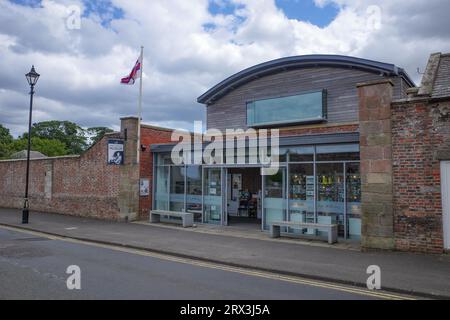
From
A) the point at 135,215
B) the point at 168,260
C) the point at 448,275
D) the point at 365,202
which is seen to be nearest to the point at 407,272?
the point at 448,275

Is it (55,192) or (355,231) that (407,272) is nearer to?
(355,231)

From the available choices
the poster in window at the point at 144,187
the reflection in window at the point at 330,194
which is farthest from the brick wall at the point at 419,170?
the poster in window at the point at 144,187

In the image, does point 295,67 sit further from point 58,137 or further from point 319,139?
point 58,137

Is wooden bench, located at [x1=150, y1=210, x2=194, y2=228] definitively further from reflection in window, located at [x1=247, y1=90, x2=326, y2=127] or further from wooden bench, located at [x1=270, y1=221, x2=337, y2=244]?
reflection in window, located at [x1=247, y1=90, x2=326, y2=127]

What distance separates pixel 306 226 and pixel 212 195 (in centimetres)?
516

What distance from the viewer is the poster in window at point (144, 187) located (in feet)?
59.3

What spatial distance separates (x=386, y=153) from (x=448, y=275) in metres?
3.78

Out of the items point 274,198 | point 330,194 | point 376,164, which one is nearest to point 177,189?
point 274,198

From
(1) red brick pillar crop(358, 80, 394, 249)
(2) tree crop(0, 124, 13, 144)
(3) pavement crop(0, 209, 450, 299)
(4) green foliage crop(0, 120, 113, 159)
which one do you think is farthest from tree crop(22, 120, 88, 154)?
(1) red brick pillar crop(358, 80, 394, 249)

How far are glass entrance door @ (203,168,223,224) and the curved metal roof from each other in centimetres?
937

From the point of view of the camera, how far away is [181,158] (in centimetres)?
1759

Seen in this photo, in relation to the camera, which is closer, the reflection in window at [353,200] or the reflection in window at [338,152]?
the reflection in window at [353,200]

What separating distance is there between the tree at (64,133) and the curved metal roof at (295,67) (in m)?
63.6

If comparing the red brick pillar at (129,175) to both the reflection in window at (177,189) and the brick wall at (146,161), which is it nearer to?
the brick wall at (146,161)
